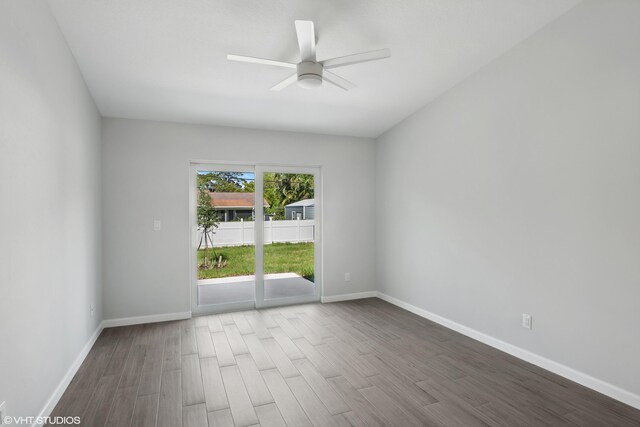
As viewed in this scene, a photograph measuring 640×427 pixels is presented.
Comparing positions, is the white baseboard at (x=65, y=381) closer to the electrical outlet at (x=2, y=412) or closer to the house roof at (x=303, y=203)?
the electrical outlet at (x=2, y=412)

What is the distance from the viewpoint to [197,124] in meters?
4.41

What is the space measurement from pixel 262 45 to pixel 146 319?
3418mm

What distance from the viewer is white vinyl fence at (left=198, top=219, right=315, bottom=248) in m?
4.64

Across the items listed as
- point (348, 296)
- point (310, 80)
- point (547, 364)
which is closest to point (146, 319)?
point (348, 296)

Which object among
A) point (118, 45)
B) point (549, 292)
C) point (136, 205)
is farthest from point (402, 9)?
point (136, 205)

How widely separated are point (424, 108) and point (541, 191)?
1872 mm

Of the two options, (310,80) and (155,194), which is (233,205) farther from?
(310,80)

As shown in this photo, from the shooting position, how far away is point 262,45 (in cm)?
291

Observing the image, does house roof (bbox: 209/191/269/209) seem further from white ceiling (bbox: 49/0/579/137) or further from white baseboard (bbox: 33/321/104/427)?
white baseboard (bbox: 33/321/104/427)

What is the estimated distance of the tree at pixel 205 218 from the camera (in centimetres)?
455

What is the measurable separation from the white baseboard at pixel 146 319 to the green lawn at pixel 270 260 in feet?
1.73

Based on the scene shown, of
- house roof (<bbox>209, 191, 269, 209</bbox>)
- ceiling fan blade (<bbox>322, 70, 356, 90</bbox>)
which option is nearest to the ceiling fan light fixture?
ceiling fan blade (<bbox>322, 70, 356, 90</bbox>)

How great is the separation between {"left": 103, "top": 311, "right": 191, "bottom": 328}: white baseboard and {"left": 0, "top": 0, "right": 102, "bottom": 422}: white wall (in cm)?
87

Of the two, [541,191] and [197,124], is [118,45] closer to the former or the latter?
[197,124]
